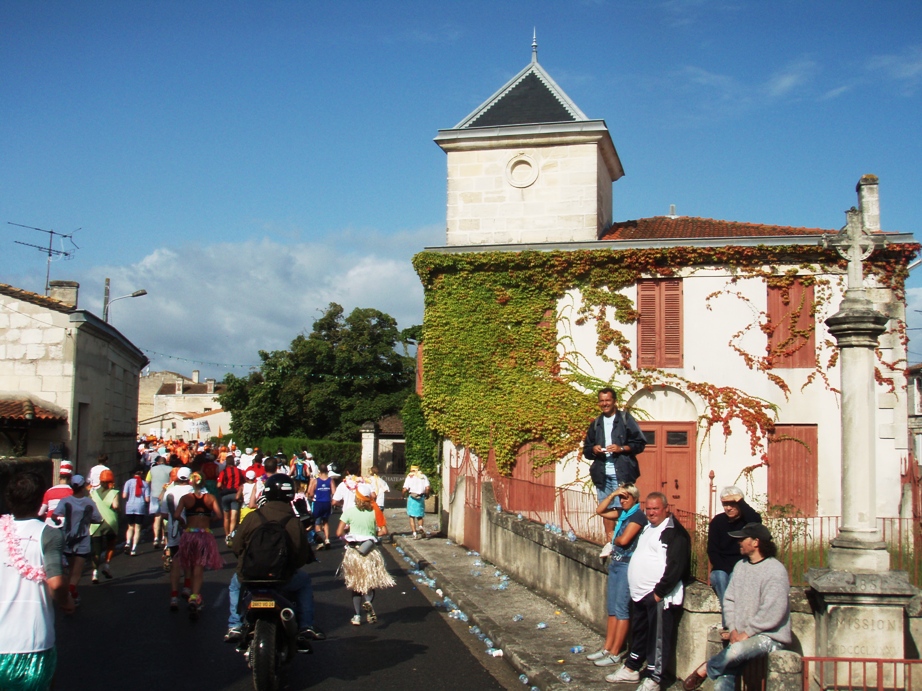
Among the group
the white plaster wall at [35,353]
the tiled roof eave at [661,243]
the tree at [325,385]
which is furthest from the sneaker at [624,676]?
the tree at [325,385]

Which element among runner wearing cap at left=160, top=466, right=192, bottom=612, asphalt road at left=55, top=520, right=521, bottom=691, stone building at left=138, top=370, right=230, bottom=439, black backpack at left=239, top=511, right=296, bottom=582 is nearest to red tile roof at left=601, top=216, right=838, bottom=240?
asphalt road at left=55, top=520, right=521, bottom=691

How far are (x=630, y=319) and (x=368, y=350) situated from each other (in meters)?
33.6

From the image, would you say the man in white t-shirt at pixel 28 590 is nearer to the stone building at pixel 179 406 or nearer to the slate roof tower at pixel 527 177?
the slate roof tower at pixel 527 177

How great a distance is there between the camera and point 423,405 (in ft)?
70.1

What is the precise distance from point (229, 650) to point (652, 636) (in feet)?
14.2

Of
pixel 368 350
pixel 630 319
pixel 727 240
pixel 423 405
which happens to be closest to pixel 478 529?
pixel 423 405

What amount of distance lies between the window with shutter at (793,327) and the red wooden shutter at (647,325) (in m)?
2.49

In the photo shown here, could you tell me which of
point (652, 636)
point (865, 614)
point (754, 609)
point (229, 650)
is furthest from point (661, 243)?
point (754, 609)

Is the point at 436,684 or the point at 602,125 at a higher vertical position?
the point at 602,125

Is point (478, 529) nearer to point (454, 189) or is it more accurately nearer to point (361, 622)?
point (361, 622)

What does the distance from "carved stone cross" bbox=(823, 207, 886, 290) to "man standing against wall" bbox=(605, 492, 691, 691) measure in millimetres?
2519

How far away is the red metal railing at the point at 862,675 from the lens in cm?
623

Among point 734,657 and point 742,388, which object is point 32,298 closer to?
point 742,388

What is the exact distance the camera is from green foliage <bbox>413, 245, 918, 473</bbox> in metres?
20.0
